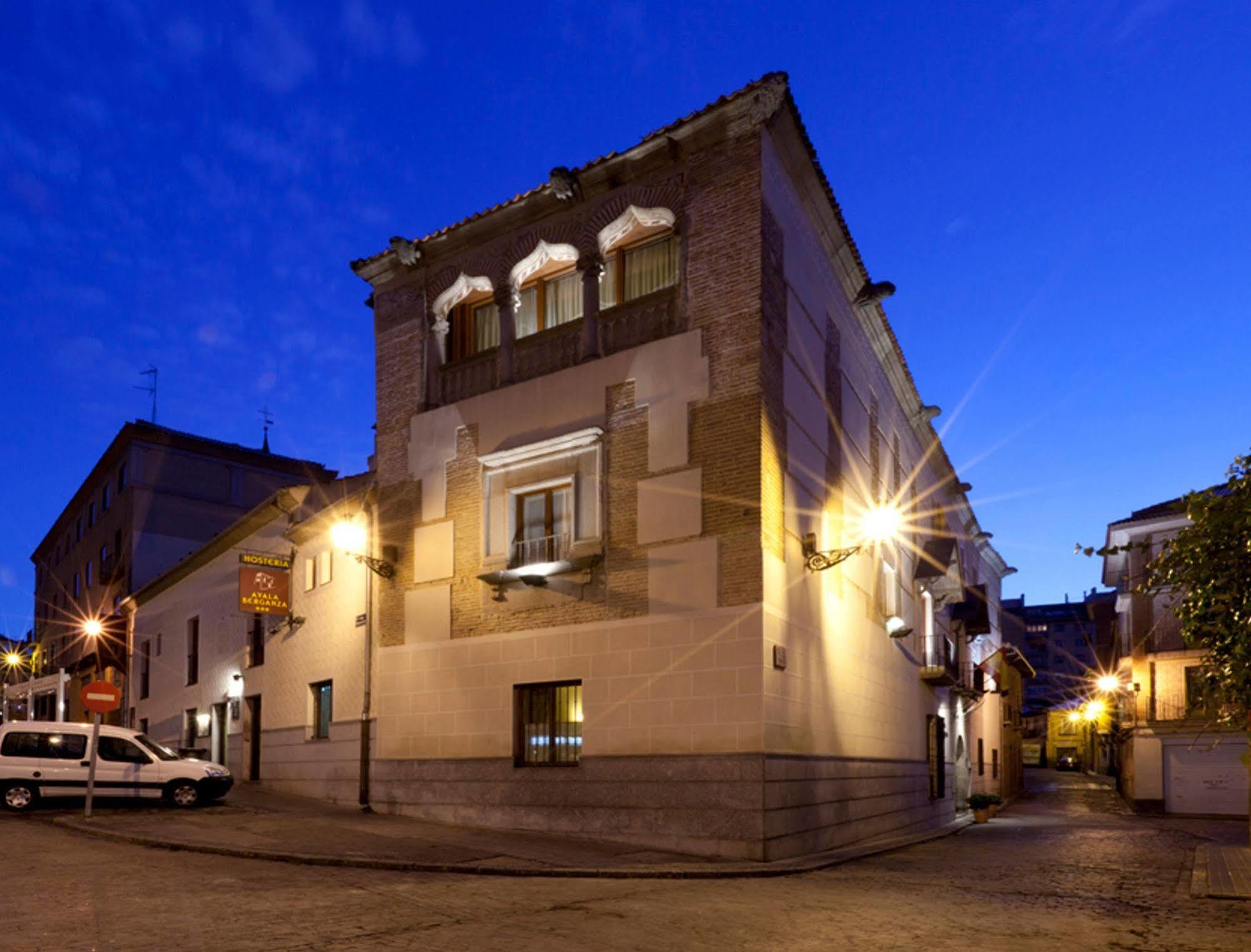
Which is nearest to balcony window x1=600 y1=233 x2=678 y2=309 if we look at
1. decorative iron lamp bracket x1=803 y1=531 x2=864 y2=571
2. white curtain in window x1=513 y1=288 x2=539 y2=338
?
white curtain in window x1=513 y1=288 x2=539 y2=338

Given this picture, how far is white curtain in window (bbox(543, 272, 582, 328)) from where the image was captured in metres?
18.9

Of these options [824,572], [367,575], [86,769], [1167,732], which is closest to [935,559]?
[824,572]

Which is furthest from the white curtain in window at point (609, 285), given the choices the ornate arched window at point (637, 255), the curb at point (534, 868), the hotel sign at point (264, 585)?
the hotel sign at point (264, 585)

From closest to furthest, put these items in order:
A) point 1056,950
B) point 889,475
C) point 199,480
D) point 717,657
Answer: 1. point 1056,950
2. point 717,657
3. point 889,475
4. point 199,480

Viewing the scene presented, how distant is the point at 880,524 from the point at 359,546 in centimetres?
1006

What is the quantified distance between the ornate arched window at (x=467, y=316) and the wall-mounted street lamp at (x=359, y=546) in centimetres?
385

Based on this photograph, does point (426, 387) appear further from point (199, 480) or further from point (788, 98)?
point (199, 480)

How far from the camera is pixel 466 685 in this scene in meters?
18.7

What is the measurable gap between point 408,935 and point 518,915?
57.1 inches

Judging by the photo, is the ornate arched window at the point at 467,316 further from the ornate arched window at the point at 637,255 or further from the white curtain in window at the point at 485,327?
the ornate arched window at the point at 637,255

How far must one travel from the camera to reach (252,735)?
88.9 feet

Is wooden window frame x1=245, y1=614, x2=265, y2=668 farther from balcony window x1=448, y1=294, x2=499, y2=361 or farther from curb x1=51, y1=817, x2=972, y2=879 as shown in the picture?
curb x1=51, y1=817, x2=972, y2=879

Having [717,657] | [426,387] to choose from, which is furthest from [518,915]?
[426,387]

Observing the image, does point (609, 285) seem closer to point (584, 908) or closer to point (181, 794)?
point (584, 908)
